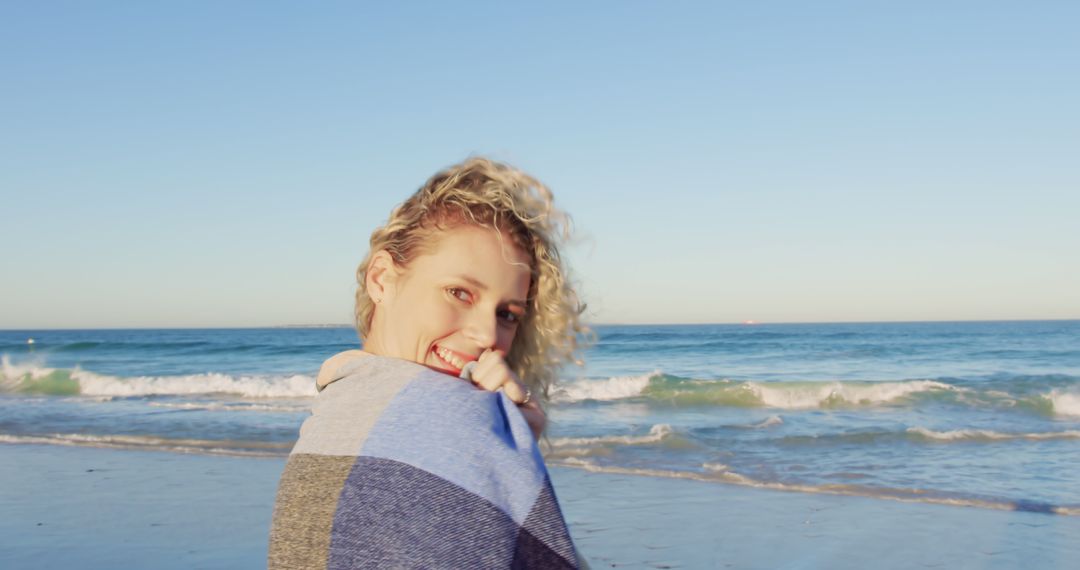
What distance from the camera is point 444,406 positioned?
1.25 meters

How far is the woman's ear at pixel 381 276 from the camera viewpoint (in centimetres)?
158

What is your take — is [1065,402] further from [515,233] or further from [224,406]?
[515,233]

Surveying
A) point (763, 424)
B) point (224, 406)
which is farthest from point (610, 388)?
point (224, 406)

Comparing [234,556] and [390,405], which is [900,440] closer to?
[234,556]

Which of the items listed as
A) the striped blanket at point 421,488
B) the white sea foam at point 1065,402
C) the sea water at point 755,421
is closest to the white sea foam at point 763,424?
the sea water at point 755,421

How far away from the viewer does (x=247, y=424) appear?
12.3m

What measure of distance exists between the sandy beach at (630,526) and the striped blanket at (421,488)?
173 inches

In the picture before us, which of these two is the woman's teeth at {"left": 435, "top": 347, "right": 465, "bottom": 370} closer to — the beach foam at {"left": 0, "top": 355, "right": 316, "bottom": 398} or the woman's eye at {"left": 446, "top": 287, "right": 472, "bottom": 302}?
the woman's eye at {"left": 446, "top": 287, "right": 472, "bottom": 302}

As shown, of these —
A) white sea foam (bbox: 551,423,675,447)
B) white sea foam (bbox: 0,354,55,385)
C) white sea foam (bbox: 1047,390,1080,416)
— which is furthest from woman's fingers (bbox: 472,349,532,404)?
white sea foam (bbox: 0,354,55,385)

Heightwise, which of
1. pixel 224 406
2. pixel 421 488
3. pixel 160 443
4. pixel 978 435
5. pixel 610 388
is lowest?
pixel 224 406

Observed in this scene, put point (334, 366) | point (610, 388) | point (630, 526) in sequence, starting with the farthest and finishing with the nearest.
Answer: point (610, 388)
point (630, 526)
point (334, 366)

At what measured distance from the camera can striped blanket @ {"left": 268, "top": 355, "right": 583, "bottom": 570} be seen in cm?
116

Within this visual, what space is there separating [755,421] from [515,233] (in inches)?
450

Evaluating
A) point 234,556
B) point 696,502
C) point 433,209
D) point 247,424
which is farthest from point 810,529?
point 247,424
